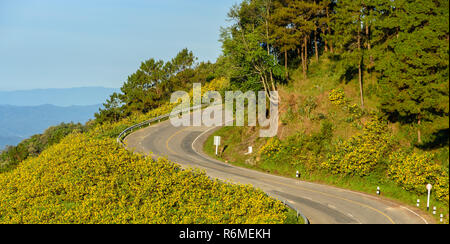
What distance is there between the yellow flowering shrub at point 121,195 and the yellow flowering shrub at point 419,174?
32.3 feet

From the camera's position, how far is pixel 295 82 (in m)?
44.9

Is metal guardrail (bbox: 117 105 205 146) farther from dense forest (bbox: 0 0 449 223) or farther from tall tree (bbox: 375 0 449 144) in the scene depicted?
tall tree (bbox: 375 0 449 144)

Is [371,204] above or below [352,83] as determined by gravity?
below

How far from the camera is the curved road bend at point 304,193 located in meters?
23.4

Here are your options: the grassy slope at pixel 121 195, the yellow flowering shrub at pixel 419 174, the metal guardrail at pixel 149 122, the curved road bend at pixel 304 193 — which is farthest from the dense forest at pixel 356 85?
the grassy slope at pixel 121 195

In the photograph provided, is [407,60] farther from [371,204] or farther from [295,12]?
[295,12]

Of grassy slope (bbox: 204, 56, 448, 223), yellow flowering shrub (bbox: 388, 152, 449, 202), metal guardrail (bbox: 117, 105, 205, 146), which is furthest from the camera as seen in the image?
metal guardrail (bbox: 117, 105, 205, 146)

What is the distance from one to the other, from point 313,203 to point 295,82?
2167 cm

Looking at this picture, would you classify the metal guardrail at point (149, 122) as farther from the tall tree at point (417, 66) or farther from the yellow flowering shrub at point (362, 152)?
the tall tree at point (417, 66)

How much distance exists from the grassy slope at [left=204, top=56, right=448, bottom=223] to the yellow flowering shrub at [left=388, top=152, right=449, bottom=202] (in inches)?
23.5

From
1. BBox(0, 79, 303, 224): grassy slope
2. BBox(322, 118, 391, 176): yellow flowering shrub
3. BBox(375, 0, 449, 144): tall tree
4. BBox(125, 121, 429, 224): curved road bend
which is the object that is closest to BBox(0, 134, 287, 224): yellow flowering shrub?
BBox(0, 79, 303, 224): grassy slope

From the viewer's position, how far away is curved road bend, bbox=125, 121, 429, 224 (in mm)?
23391
